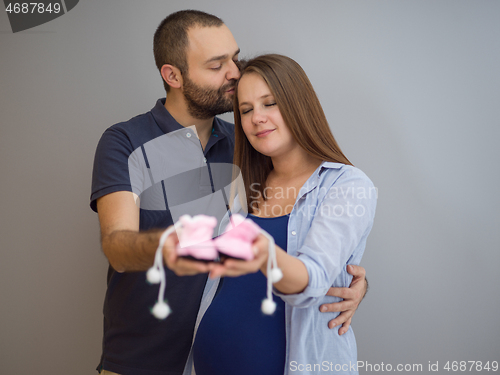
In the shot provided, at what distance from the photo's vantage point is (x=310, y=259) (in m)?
0.91

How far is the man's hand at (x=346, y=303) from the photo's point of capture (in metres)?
1.15

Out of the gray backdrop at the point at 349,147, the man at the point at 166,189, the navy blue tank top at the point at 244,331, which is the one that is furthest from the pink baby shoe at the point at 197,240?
the gray backdrop at the point at 349,147

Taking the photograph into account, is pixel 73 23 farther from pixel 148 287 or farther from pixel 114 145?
pixel 148 287

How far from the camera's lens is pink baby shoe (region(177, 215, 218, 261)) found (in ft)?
1.94

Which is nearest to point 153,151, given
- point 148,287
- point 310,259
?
point 148,287

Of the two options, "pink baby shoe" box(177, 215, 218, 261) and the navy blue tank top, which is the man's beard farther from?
"pink baby shoe" box(177, 215, 218, 261)

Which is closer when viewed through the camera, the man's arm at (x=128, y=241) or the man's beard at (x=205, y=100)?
the man's arm at (x=128, y=241)

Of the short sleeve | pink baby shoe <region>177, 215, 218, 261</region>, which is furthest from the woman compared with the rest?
the short sleeve

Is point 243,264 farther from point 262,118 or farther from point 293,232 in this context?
point 262,118

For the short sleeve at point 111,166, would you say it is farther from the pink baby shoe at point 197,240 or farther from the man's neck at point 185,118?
the pink baby shoe at point 197,240

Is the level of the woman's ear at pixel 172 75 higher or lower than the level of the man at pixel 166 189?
higher

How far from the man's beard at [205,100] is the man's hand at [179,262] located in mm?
1048

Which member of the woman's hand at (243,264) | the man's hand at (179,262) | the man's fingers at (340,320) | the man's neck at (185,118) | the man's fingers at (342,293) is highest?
the man's neck at (185,118)

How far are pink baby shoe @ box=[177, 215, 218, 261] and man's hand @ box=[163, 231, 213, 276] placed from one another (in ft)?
0.04
